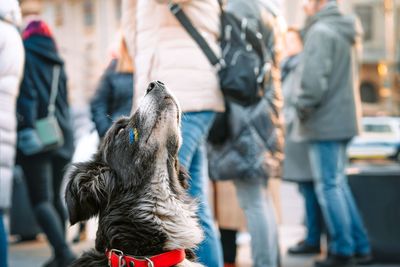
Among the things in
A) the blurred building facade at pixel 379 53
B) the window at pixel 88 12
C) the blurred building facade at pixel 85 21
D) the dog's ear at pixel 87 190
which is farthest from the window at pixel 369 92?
the dog's ear at pixel 87 190

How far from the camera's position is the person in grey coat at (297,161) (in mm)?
6820

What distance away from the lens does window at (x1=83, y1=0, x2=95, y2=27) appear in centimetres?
4919

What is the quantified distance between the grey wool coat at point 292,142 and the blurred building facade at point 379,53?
38783mm

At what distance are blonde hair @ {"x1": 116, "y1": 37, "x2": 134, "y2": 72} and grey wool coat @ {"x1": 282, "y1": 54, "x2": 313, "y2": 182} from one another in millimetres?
1854

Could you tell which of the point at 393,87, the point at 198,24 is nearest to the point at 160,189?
the point at 198,24

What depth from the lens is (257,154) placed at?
16.9 ft

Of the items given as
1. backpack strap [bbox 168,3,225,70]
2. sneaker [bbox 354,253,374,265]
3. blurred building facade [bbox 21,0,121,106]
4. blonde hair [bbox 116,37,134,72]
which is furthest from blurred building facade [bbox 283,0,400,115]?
backpack strap [bbox 168,3,225,70]

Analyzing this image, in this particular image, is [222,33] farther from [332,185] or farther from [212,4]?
[332,185]

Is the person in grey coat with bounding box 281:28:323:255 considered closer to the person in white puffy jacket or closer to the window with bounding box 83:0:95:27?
the person in white puffy jacket

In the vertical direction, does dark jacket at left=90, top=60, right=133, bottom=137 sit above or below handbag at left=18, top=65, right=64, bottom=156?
above

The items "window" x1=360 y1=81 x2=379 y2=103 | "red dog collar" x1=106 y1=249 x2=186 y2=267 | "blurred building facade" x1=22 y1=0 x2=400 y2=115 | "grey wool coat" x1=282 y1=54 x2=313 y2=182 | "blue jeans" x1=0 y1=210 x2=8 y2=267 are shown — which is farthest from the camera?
"window" x1=360 y1=81 x2=379 y2=103

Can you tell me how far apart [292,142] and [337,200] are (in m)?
1.30

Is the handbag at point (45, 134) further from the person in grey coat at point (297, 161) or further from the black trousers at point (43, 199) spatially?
the person in grey coat at point (297, 161)

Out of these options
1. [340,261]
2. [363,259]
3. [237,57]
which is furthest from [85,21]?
[237,57]
